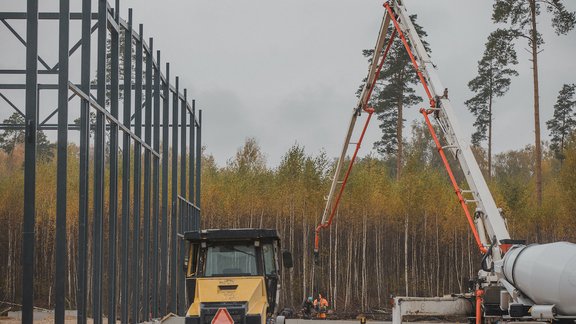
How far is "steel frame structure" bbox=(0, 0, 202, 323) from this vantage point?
47.4 ft

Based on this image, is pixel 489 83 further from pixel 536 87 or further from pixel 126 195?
pixel 126 195

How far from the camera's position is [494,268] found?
19.6m

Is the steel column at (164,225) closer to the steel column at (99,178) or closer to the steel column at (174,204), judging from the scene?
the steel column at (174,204)

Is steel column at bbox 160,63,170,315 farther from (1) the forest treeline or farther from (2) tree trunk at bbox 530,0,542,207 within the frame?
(2) tree trunk at bbox 530,0,542,207

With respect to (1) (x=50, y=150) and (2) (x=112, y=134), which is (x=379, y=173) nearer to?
(2) (x=112, y=134)

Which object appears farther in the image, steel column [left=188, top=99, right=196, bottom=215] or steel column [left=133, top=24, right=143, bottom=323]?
steel column [left=188, top=99, right=196, bottom=215]

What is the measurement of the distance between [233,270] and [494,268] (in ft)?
17.2

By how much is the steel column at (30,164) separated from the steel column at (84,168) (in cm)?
260

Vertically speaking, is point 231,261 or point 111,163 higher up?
point 111,163

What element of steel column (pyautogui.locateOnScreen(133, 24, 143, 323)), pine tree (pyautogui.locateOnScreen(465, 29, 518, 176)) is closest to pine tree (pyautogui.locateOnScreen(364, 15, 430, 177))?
pine tree (pyautogui.locateOnScreen(465, 29, 518, 176))

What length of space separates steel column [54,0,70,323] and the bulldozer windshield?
371 cm

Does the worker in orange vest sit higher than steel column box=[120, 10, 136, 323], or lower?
lower

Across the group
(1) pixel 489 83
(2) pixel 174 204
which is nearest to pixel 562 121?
(1) pixel 489 83

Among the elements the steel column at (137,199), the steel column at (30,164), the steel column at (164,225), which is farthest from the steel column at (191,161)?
the steel column at (30,164)
